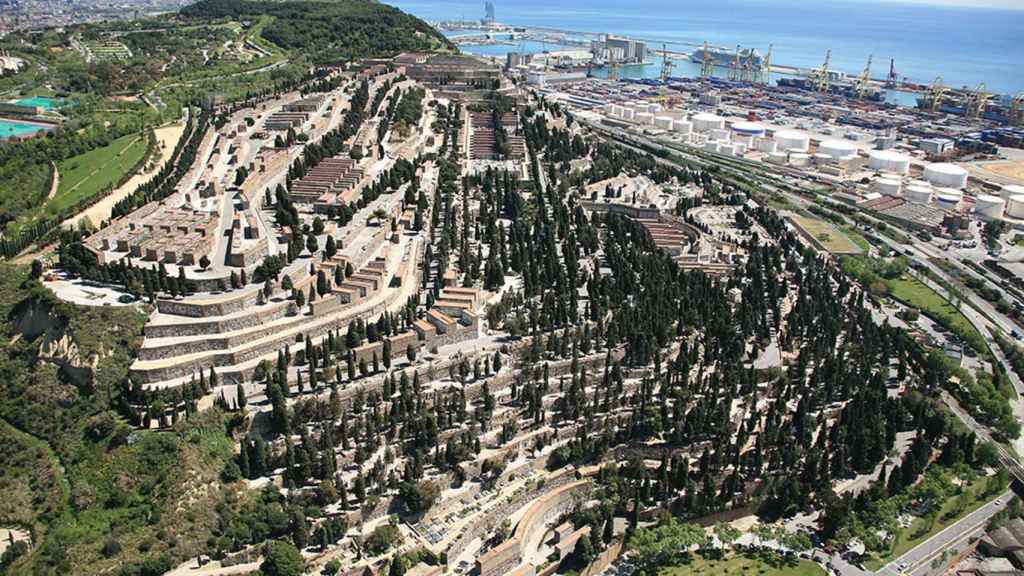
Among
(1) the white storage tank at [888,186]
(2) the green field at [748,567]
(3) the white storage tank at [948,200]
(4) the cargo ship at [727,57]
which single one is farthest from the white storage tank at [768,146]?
(2) the green field at [748,567]

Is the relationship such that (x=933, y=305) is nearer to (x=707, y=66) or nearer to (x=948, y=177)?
(x=948, y=177)

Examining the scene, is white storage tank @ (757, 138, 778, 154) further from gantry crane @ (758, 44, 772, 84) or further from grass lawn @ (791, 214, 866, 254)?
gantry crane @ (758, 44, 772, 84)

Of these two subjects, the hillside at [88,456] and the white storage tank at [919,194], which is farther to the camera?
the white storage tank at [919,194]

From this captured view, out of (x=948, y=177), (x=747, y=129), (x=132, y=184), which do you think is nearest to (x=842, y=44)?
(x=747, y=129)

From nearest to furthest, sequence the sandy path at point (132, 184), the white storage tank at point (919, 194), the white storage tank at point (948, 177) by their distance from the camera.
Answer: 1. the sandy path at point (132, 184)
2. the white storage tank at point (919, 194)
3. the white storage tank at point (948, 177)

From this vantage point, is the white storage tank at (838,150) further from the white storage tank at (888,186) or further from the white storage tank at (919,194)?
the white storage tank at (919,194)

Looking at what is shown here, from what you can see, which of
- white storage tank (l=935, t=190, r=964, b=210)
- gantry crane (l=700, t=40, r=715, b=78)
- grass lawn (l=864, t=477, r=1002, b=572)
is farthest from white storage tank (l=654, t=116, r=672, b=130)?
grass lawn (l=864, t=477, r=1002, b=572)
